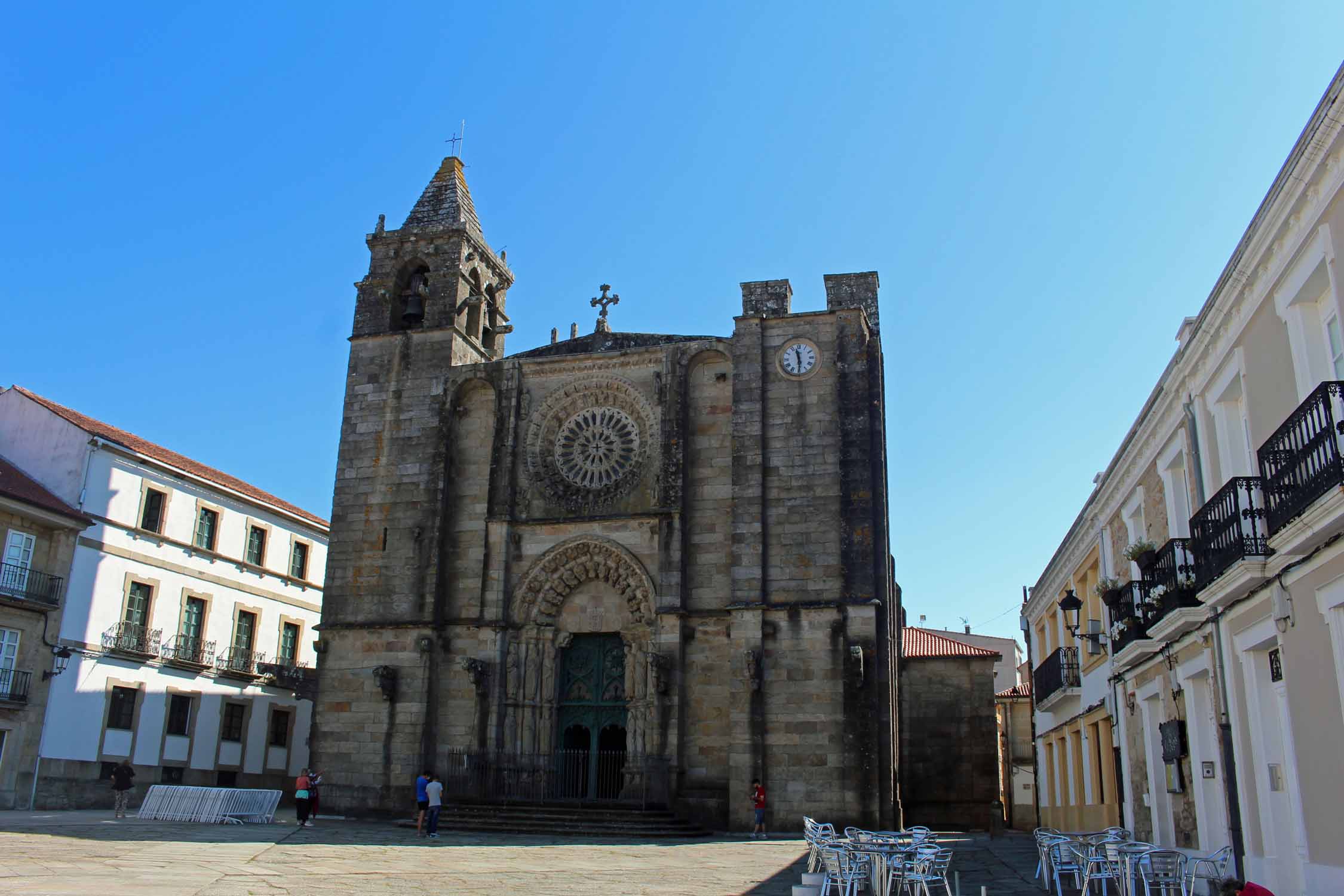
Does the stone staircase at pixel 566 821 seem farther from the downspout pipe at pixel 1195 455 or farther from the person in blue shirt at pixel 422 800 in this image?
the downspout pipe at pixel 1195 455

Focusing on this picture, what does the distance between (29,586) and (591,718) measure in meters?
11.6

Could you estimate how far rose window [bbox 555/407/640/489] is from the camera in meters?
22.4

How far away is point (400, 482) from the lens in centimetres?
2295

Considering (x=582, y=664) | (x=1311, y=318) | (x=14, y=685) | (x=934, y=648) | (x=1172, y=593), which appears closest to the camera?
(x=1311, y=318)

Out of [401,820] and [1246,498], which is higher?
[1246,498]

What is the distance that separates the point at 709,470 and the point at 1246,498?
39.0 feet

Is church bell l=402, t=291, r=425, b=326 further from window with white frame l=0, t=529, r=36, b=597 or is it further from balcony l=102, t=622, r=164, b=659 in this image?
balcony l=102, t=622, r=164, b=659

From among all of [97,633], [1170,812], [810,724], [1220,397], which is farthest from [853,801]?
[97,633]

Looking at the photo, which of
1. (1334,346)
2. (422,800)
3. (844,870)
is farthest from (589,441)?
(1334,346)

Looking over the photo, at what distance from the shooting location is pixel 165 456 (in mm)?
27844

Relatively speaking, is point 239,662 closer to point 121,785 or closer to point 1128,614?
point 121,785

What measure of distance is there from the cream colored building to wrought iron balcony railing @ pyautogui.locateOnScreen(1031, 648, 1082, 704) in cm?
403

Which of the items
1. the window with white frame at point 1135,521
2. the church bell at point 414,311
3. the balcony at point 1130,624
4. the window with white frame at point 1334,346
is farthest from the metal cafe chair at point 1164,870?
the church bell at point 414,311

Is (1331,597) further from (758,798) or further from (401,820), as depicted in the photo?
(401,820)
